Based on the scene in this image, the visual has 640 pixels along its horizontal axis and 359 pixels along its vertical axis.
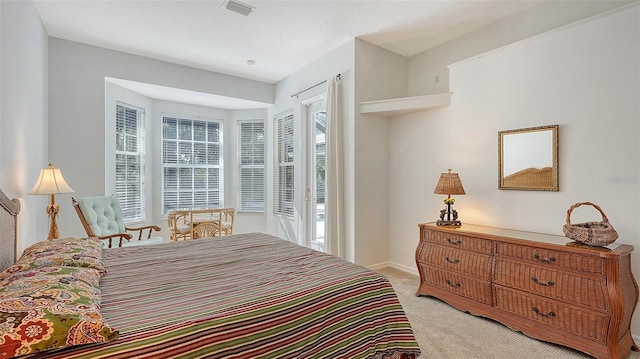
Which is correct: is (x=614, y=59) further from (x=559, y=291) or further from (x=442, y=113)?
(x=559, y=291)

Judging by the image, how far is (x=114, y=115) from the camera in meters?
4.55

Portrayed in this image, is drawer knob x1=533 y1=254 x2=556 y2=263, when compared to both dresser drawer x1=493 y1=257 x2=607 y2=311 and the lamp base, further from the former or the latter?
the lamp base

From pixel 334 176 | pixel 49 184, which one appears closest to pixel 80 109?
pixel 49 184

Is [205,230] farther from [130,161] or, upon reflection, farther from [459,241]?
[459,241]

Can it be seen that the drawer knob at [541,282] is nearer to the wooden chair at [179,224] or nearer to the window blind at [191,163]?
the wooden chair at [179,224]

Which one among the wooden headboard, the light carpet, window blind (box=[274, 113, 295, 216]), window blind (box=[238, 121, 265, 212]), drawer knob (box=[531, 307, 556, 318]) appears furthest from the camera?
window blind (box=[238, 121, 265, 212])

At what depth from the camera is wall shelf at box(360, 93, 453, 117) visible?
3547 millimetres

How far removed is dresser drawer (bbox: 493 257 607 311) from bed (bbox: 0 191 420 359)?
1282 mm

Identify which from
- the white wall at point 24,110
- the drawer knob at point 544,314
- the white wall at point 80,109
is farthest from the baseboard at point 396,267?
the white wall at point 80,109

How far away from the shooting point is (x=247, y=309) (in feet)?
4.25

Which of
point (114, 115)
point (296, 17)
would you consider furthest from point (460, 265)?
point (114, 115)

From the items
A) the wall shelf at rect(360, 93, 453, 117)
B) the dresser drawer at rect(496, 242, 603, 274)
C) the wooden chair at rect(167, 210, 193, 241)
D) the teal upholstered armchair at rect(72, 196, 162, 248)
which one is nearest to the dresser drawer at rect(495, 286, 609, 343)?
the dresser drawer at rect(496, 242, 603, 274)

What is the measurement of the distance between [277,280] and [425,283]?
81.7 inches

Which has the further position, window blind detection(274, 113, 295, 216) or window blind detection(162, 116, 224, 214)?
window blind detection(162, 116, 224, 214)
